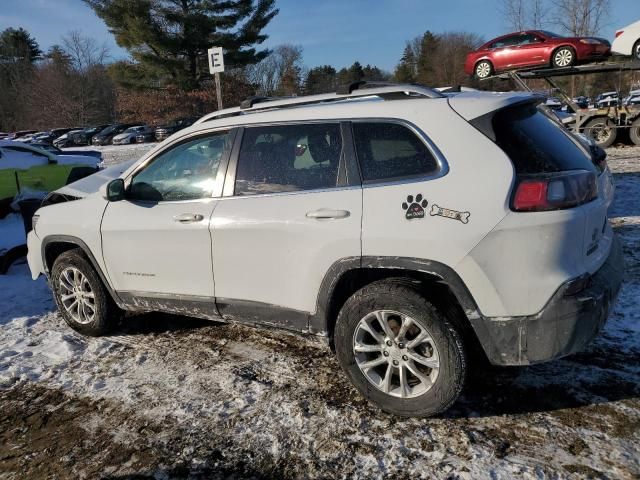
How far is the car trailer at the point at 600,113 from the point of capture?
13430 mm

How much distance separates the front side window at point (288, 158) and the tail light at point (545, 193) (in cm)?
105

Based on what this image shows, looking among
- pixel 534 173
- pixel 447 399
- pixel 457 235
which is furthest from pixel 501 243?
pixel 447 399

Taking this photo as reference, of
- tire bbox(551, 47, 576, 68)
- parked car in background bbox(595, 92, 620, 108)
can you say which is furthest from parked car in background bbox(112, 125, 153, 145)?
parked car in background bbox(595, 92, 620, 108)

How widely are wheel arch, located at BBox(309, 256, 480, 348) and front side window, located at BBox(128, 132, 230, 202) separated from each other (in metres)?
1.15

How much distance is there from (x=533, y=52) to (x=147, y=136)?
88.9 feet

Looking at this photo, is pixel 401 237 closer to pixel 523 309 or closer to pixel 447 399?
pixel 523 309

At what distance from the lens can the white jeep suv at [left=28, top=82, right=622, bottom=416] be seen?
2.62 metres

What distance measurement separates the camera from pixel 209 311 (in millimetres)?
3750

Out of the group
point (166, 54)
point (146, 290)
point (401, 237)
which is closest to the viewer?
point (401, 237)

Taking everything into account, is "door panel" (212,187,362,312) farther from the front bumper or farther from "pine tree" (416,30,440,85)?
"pine tree" (416,30,440,85)

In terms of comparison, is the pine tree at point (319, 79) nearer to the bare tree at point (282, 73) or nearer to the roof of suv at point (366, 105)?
the bare tree at point (282, 73)

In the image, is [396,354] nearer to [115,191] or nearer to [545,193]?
[545,193]

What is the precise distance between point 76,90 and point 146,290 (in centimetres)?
5864

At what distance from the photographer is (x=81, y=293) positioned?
14.6ft
